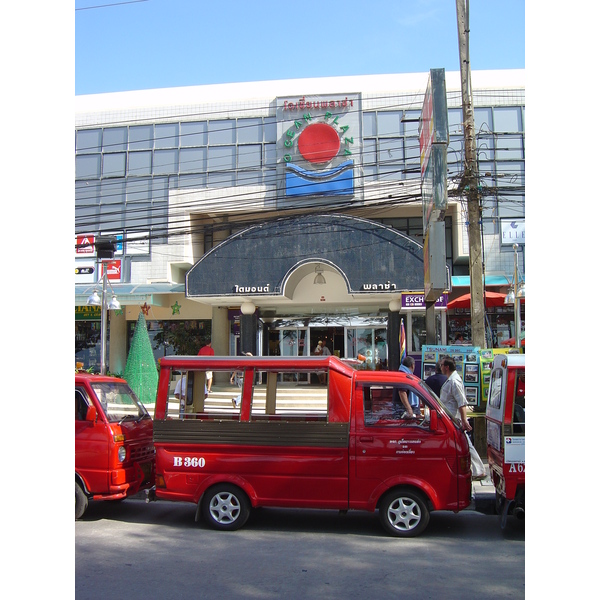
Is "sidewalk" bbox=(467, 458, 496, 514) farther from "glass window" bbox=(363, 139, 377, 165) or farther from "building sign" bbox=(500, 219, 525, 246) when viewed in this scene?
"glass window" bbox=(363, 139, 377, 165)

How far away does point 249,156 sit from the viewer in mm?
23766

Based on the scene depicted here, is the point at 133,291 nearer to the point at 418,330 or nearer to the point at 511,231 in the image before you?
the point at 418,330

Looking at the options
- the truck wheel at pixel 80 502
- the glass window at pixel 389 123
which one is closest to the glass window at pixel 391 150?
the glass window at pixel 389 123

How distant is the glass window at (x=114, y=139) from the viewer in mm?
24688

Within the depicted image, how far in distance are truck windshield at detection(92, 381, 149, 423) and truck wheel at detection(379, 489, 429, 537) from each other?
3.76 m

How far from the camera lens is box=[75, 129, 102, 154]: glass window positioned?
81.5 feet

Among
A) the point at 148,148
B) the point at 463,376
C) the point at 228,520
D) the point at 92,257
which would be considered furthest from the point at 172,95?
the point at 228,520

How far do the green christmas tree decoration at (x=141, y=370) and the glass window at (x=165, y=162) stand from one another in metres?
8.60

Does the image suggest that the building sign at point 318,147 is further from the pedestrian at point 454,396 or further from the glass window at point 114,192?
the pedestrian at point 454,396

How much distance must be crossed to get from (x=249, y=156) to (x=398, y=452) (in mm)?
18632

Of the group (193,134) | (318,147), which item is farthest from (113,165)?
(318,147)

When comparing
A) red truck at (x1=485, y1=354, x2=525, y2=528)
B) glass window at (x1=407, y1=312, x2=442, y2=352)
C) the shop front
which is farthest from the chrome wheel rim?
glass window at (x1=407, y1=312, x2=442, y2=352)

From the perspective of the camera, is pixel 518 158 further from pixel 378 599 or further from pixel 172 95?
pixel 378 599

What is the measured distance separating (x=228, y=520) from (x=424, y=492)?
7.83 ft
